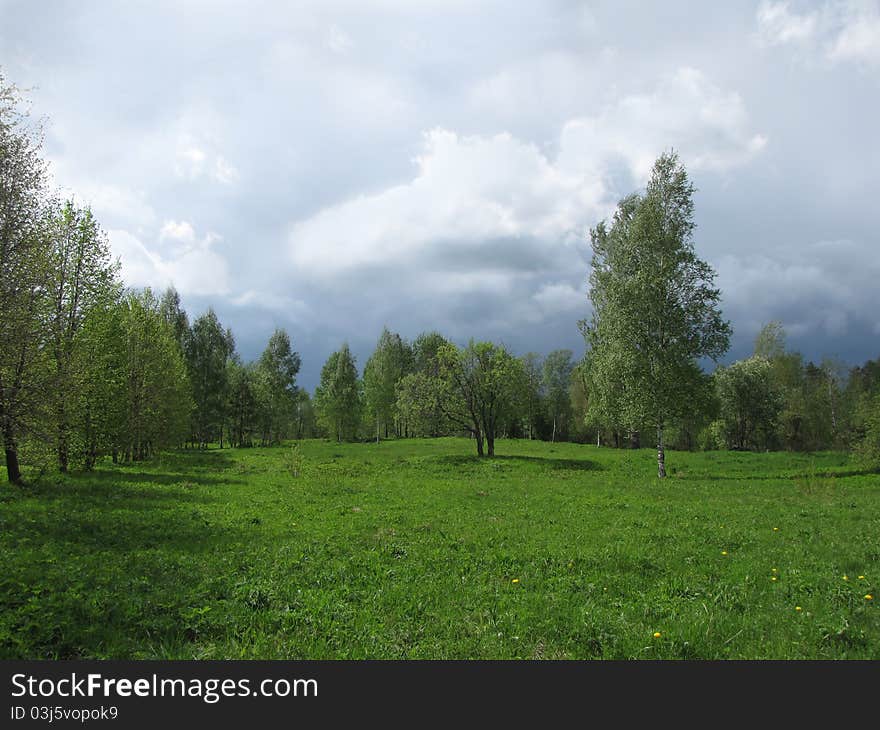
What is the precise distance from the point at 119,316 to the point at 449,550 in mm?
35150

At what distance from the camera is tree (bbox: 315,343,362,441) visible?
85.1 metres

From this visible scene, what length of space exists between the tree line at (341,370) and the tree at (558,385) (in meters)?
17.1

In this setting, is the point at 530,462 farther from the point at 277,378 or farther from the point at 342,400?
the point at 277,378

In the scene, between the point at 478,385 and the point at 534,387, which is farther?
the point at 534,387

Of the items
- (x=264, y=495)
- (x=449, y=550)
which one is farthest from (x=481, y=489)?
(x=449, y=550)

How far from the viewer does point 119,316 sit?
119 feet

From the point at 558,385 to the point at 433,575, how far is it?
96.5m

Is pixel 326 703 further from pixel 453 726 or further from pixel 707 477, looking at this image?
pixel 707 477

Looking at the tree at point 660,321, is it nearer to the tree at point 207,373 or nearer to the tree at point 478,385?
the tree at point 478,385

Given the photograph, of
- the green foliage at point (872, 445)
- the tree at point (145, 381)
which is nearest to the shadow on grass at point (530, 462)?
the green foliage at point (872, 445)

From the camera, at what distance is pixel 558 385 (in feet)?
340

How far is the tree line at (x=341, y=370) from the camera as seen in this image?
63.3 feet

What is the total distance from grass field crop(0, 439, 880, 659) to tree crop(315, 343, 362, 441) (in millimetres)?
60970

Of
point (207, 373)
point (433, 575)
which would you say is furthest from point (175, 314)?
point (433, 575)
